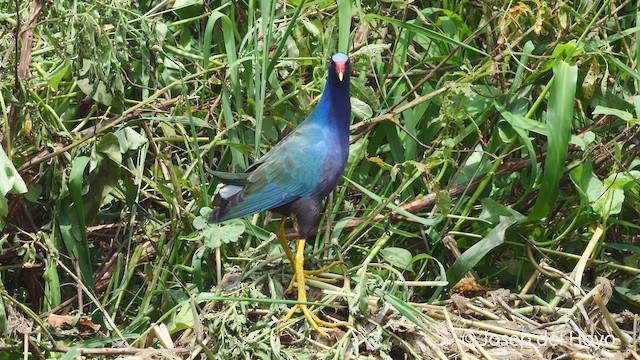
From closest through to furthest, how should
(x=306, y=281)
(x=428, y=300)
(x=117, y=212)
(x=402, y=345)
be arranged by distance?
(x=402, y=345) → (x=306, y=281) → (x=428, y=300) → (x=117, y=212)

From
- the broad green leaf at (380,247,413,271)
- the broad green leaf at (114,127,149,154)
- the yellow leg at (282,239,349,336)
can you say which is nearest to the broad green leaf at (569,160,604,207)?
the broad green leaf at (380,247,413,271)

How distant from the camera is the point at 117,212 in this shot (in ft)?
12.7

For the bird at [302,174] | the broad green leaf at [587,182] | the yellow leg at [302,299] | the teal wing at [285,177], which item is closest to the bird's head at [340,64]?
the bird at [302,174]

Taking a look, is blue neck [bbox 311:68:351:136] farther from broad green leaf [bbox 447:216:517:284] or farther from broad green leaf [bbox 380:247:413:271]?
broad green leaf [bbox 447:216:517:284]

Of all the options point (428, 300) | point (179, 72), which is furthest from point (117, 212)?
point (428, 300)

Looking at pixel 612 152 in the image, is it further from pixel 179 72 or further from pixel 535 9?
pixel 179 72

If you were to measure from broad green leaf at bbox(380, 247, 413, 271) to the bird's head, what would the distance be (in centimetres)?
66

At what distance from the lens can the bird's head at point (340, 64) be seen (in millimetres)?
3277

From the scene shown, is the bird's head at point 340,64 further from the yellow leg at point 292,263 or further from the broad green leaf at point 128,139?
the broad green leaf at point 128,139

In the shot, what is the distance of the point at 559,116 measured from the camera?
3.42 m

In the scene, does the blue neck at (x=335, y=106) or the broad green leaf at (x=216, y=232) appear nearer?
the broad green leaf at (x=216, y=232)

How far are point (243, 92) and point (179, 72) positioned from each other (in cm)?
32

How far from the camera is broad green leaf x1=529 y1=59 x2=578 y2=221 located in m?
3.42

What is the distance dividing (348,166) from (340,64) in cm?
57
